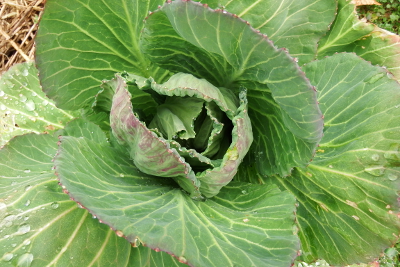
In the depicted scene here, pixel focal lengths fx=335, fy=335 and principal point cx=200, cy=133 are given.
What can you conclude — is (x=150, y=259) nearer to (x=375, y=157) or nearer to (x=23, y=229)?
(x=23, y=229)

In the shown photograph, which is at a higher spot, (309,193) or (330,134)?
(330,134)

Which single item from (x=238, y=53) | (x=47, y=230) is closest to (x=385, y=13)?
(x=238, y=53)

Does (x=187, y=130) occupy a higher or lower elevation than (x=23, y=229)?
higher

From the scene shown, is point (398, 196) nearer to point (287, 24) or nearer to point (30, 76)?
point (287, 24)

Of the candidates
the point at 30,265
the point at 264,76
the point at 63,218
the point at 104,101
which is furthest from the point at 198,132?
the point at 30,265

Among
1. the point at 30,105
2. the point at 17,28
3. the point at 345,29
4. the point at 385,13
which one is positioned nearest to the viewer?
the point at 345,29

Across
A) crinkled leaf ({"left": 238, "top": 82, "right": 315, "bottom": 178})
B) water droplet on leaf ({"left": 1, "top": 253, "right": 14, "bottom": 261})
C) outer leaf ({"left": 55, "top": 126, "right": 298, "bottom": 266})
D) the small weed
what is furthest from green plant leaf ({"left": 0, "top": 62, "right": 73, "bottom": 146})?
the small weed

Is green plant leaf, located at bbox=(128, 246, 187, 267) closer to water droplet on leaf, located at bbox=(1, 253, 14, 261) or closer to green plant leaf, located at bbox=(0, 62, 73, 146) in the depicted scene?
water droplet on leaf, located at bbox=(1, 253, 14, 261)

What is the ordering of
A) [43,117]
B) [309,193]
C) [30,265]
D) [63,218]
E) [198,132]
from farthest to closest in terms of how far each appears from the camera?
1. [43,117]
2. [309,193]
3. [198,132]
4. [63,218]
5. [30,265]
